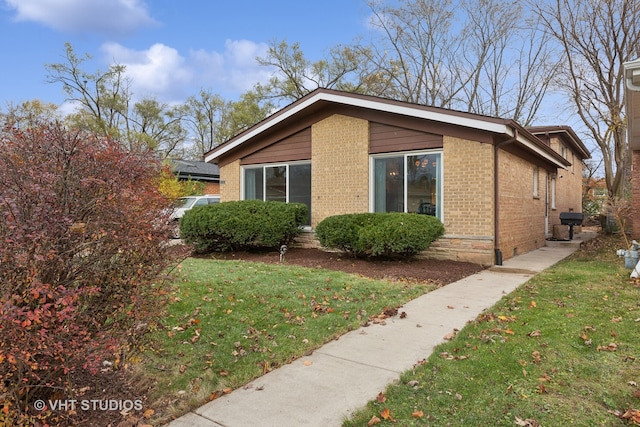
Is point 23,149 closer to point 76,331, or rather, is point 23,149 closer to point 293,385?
point 76,331

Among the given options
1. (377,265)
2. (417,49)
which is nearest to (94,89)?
(417,49)

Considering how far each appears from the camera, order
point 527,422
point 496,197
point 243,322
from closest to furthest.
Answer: point 527,422 → point 243,322 → point 496,197

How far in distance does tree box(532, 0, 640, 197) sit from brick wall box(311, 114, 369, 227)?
36.8 feet

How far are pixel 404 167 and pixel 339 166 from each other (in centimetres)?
180

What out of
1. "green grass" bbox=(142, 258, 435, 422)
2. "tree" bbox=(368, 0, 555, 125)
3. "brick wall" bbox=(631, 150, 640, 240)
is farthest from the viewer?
"tree" bbox=(368, 0, 555, 125)

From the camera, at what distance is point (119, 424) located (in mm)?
2529

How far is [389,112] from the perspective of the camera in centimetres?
973

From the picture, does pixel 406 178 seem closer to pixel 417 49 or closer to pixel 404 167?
pixel 404 167

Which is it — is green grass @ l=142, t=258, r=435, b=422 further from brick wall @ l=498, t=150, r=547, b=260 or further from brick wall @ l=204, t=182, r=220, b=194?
brick wall @ l=204, t=182, r=220, b=194

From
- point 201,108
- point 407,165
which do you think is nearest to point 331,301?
point 407,165

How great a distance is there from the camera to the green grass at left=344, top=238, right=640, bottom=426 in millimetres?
2650

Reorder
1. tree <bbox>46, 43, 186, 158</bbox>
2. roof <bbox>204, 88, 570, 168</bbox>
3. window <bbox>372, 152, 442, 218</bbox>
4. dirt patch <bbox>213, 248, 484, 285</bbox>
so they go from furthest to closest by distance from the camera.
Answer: tree <bbox>46, 43, 186, 158</bbox>, window <bbox>372, 152, 442, 218</bbox>, roof <bbox>204, 88, 570, 168</bbox>, dirt patch <bbox>213, 248, 484, 285</bbox>

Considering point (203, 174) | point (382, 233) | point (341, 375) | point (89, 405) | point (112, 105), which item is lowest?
point (341, 375)

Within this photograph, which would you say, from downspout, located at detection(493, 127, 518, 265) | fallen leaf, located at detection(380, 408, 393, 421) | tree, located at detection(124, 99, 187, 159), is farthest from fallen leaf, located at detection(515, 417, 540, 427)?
tree, located at detection(124, 99, 187, 159)
